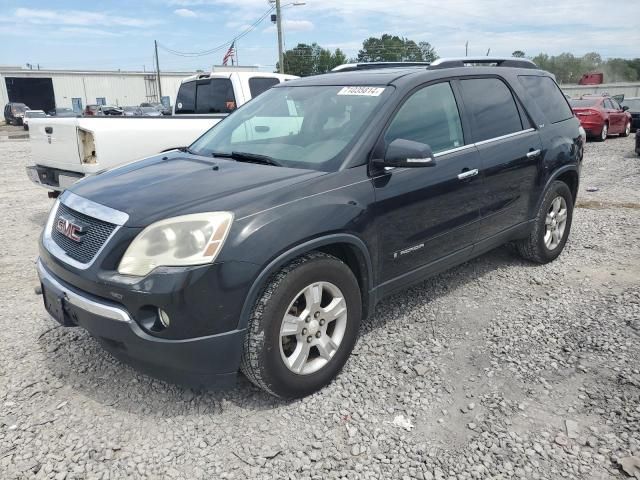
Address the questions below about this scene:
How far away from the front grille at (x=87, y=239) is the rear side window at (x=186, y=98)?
5.79 metres

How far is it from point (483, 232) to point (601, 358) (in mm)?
1256

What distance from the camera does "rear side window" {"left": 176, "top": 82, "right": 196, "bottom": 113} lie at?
8.48 metres

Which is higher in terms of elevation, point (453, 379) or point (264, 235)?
point (264, 235)

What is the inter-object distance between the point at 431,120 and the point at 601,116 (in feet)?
52.7

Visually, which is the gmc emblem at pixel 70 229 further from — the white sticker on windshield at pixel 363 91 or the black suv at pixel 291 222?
the white sticker on windshield at pixel 363 91

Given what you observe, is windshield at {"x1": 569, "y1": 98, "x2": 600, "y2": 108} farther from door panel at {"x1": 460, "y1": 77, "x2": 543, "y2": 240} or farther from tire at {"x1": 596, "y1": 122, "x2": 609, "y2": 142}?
door panel at {"x1": 460, "y1": 77, "x2": 543, "y2": 240}

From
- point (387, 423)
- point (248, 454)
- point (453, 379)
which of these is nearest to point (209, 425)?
point (248, 454)

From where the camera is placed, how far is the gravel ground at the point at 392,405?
101 inches

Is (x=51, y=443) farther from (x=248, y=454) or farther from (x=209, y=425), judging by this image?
(x=248, y=454)

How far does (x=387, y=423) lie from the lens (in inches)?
113

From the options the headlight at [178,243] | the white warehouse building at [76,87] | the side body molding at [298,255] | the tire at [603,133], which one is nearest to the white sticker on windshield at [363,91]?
the side body molding at [298,255]

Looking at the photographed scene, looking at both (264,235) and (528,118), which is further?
(528,118)

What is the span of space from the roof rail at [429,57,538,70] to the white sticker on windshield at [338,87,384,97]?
2.11 feet

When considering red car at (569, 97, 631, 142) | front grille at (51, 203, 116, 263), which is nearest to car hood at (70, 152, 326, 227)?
front grille at (51, 203, 116, 263)
